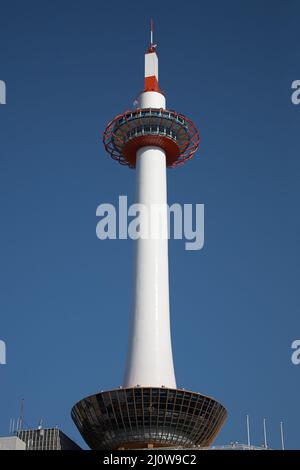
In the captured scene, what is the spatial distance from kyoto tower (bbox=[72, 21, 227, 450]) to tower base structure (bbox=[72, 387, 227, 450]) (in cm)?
14

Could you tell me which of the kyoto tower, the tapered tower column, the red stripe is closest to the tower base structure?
the kyoto tower

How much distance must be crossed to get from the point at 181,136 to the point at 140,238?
22152mm

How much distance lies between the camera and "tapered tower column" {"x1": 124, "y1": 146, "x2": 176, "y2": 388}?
127438 mm

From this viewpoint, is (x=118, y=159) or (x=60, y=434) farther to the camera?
(x=118, y=159)

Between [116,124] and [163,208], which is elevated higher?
[116,124]

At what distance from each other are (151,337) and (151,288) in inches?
352

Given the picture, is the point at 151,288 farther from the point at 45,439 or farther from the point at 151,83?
the point at 151,83

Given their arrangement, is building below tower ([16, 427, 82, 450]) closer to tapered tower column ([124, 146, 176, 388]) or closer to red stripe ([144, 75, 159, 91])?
tapered tower column ([124, 146, 176, 388])

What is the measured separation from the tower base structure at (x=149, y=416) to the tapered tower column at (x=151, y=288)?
→ 6.23 m

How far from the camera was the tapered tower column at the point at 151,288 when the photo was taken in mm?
127438

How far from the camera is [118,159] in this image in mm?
153500
